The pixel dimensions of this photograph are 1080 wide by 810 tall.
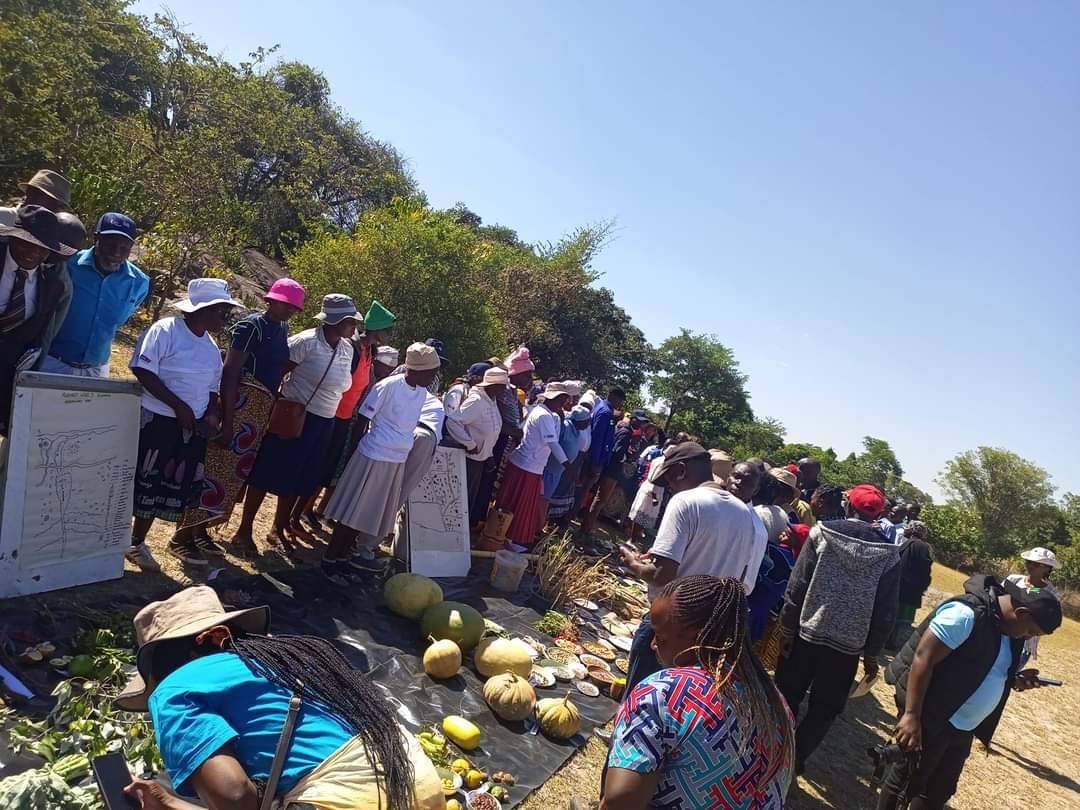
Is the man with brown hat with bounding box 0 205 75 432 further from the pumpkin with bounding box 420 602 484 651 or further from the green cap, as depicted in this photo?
the pumpkin with bounding box 420 602 484 651

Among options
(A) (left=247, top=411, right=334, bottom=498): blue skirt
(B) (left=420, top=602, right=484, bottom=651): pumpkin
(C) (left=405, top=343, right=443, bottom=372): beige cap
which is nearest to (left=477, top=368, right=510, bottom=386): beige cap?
(C) (left=405, top=343, right=443, bottom=372): beige cap

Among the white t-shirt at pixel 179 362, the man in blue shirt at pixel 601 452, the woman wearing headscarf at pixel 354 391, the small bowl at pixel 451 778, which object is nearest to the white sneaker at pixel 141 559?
the white t-shirt at pixel 179 362

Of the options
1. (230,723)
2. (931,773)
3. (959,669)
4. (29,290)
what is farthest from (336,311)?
(931,773)

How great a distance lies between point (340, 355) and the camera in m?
5.54

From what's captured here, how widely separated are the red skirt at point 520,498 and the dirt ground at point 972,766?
10.5 feet

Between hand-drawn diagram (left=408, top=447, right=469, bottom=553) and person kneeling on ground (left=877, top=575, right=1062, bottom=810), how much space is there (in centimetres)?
387

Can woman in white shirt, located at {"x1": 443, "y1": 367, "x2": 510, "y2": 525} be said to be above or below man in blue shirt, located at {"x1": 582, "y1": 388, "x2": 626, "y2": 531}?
above

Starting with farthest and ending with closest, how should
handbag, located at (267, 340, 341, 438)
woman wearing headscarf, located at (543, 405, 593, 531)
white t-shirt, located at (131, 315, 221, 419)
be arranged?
woman wearing headscarf, located at (543, 405, 593, 531)
handbag, located at (267, 340, 341, 438)
white t-shirt, located at (131, 315, 221, 419)

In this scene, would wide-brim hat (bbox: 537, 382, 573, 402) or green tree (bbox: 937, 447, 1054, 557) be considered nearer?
wide-brim hat (bbox: 537, 382, 573, 402)

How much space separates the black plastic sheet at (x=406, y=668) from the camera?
13.0ft

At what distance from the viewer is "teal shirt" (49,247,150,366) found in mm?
4281

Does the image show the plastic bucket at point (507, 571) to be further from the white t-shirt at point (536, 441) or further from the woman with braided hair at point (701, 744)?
the woman with braided hair at point (701, 744)

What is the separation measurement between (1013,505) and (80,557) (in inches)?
1538

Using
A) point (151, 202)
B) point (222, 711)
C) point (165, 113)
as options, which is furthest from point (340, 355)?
point (165, 113)
